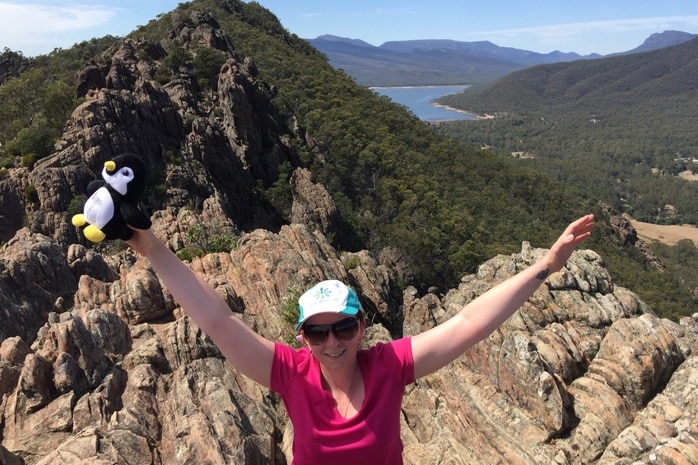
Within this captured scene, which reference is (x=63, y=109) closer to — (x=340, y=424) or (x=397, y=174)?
(x=397, y=174)

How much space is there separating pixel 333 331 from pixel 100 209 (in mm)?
1854

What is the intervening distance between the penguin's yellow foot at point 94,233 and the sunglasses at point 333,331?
1.59 m

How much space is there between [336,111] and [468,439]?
66674mm

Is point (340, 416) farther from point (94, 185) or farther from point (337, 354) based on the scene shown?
Answer: point (94, 185)

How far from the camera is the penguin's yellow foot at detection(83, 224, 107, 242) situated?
3.13m

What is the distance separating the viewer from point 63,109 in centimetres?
4534

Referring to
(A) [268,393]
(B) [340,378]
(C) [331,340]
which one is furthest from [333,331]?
(A) [268,393]

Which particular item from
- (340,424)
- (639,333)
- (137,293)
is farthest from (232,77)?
(340,424)

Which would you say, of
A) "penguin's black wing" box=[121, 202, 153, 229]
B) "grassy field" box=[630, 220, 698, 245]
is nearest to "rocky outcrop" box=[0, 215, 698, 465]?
"penguin's black wing" box=[121, 202, 153, 229]

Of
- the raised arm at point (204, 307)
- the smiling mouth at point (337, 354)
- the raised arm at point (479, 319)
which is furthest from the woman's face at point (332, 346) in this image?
the raised arm at point (479, 319)

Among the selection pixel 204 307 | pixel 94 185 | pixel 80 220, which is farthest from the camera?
pixel 204 307

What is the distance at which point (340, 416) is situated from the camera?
12.1 feet

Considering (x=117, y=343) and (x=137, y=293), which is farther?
(x=137, y=293)

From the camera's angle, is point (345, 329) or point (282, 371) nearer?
point (345, 329)
